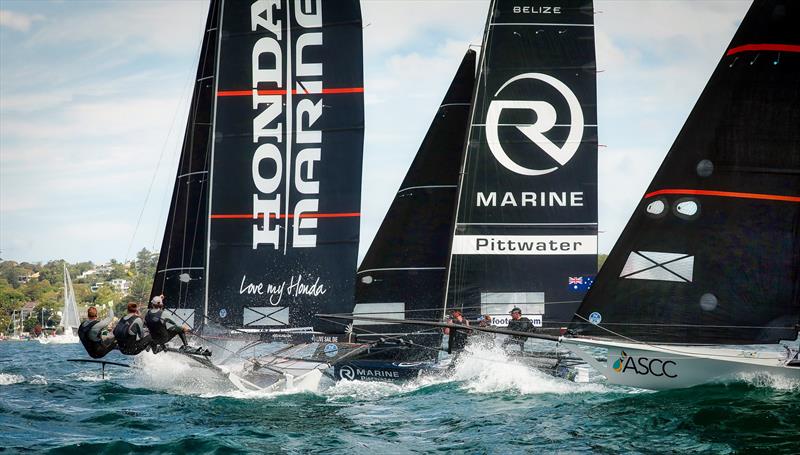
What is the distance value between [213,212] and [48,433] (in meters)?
6.13

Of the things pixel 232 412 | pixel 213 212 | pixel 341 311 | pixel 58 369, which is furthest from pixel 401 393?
pixel 58 369

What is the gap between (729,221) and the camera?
44.8 ft

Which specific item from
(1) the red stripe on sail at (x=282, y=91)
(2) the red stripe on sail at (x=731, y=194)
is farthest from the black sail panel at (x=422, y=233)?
(2) the red stripe on sail at (x=731, y=194)

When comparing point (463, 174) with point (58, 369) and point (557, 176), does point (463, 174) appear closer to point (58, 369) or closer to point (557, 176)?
point (557, 176)

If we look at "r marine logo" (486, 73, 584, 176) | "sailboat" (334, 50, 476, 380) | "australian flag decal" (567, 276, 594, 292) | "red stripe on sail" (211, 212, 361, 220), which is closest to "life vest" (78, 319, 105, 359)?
"red stripe on sail" (211, 212, 361, 220)

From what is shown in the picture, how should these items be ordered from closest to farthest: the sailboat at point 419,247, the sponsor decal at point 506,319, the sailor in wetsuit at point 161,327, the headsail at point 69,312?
the sailor in wetsuit at point 161,327, the sponsor decal at point 506,319, the sailboat at point 419,247, the headsail at point 69,312

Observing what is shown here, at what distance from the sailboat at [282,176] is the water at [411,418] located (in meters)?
1.36

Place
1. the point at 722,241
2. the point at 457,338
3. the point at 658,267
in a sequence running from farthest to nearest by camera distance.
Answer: the point at 457,338 < the point at 658,267 < the point at 722,241

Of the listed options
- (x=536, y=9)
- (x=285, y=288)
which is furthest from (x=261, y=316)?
(x=536, y=9)

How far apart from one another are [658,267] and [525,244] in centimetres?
656

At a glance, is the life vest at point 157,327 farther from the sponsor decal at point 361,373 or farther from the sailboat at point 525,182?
the sailboat at point 525,182

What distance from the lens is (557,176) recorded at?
66.9ft

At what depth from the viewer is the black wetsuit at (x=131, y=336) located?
1535cm

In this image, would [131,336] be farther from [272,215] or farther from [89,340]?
[272,215]
